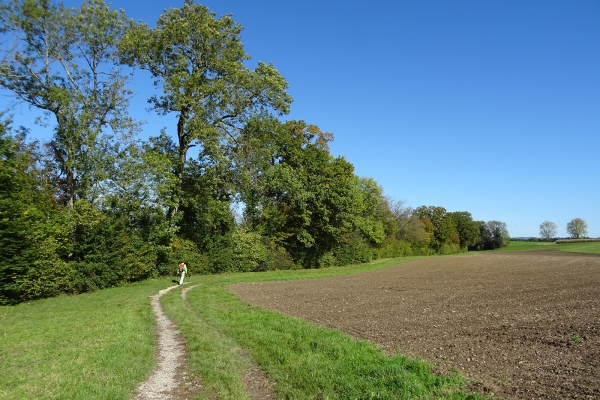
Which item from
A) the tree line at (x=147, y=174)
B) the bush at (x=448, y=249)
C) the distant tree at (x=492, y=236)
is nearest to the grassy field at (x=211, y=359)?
the tree line at (x=147, y=174)

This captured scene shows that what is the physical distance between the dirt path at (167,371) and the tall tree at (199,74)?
72.3 feet

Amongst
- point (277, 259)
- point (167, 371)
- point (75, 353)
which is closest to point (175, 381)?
point (167, 371)

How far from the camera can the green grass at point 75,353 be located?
704cm

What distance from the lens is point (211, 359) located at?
8.85m

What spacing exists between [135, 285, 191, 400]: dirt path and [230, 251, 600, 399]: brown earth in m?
4.45

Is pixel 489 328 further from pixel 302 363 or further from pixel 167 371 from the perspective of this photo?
pixel 167 371

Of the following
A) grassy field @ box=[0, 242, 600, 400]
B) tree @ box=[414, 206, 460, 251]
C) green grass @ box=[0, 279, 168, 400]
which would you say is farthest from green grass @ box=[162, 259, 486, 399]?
tree @ box=[414, 206, 460, 251]

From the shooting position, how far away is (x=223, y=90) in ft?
110

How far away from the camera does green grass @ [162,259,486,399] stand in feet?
21.6

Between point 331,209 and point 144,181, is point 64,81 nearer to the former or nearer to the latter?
point 144,181

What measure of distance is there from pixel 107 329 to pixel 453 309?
1184 centimetres

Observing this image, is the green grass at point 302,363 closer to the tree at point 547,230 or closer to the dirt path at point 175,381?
the dirt path at point 175,381

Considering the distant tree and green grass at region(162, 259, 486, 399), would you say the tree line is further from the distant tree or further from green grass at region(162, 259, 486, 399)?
the distant tree

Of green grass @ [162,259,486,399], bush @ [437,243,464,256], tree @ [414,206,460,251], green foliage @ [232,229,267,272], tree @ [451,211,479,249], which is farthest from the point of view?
tree @ [451,211,479,249]
